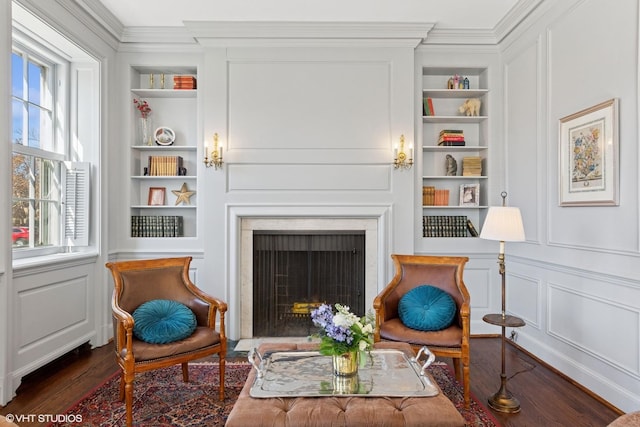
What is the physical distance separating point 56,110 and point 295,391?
3.27 m

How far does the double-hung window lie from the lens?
9.89 ft

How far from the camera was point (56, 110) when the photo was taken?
3.44 meters

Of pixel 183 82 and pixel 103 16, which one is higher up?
pixel 103 16

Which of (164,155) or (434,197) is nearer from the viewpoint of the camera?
(434,197)

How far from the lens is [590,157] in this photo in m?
2.63

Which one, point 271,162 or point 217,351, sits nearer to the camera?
point 217,351

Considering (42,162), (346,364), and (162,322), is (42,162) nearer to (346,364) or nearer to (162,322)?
(162,322)

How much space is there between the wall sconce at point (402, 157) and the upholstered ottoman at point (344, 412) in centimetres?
235

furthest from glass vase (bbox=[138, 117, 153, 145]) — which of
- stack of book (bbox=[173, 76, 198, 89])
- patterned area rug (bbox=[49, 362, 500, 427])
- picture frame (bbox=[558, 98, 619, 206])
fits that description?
picture frame (bbox=[558, 98, 619, 206])

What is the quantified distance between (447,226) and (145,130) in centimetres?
317

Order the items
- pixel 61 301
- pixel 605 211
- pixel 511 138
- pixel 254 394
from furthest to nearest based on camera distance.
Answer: pixel 511 138 → pixel 61 301 → pixel 605 211 → pixel 254 394

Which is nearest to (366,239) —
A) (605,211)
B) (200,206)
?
(200,206)

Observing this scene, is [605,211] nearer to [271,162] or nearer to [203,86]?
[271,162]

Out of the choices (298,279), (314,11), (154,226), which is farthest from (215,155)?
(314,11)
